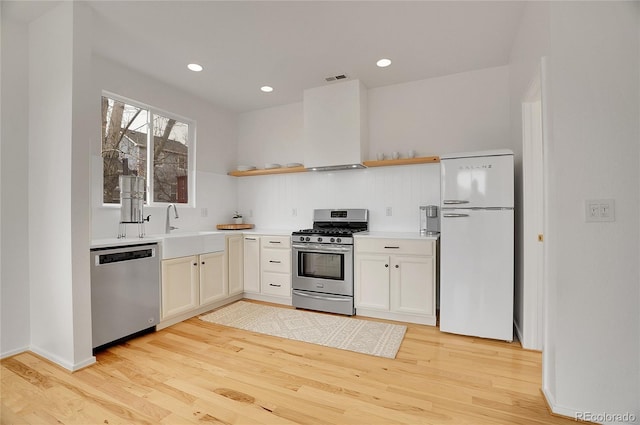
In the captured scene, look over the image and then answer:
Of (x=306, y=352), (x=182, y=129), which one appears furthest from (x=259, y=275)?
(x=182, y=129)

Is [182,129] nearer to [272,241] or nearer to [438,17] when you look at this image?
[272,241]

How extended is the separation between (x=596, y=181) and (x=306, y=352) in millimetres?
2246

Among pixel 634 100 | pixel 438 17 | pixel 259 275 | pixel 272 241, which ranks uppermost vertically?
pixel 438 17

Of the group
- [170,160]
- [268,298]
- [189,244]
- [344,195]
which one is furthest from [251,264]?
[170,160]

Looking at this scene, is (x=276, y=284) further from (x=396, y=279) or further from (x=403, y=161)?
(x=403, y=161)

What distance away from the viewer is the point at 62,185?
2238 millimetres

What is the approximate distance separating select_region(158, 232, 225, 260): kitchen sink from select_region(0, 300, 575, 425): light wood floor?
844 millimetres

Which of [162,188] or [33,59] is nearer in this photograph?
[33,59]

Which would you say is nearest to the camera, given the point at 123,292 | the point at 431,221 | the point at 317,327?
the point at 123,292

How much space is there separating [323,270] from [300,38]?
94.0 inches

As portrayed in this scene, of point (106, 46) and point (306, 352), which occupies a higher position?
point (106, 46)

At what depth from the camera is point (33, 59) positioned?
250 centimetres

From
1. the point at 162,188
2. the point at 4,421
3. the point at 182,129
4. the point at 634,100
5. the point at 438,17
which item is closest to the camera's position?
the point at 634,100

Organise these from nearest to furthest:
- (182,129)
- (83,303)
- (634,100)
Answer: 1. (634,100)
2. (83,303)
3. (182,129)
